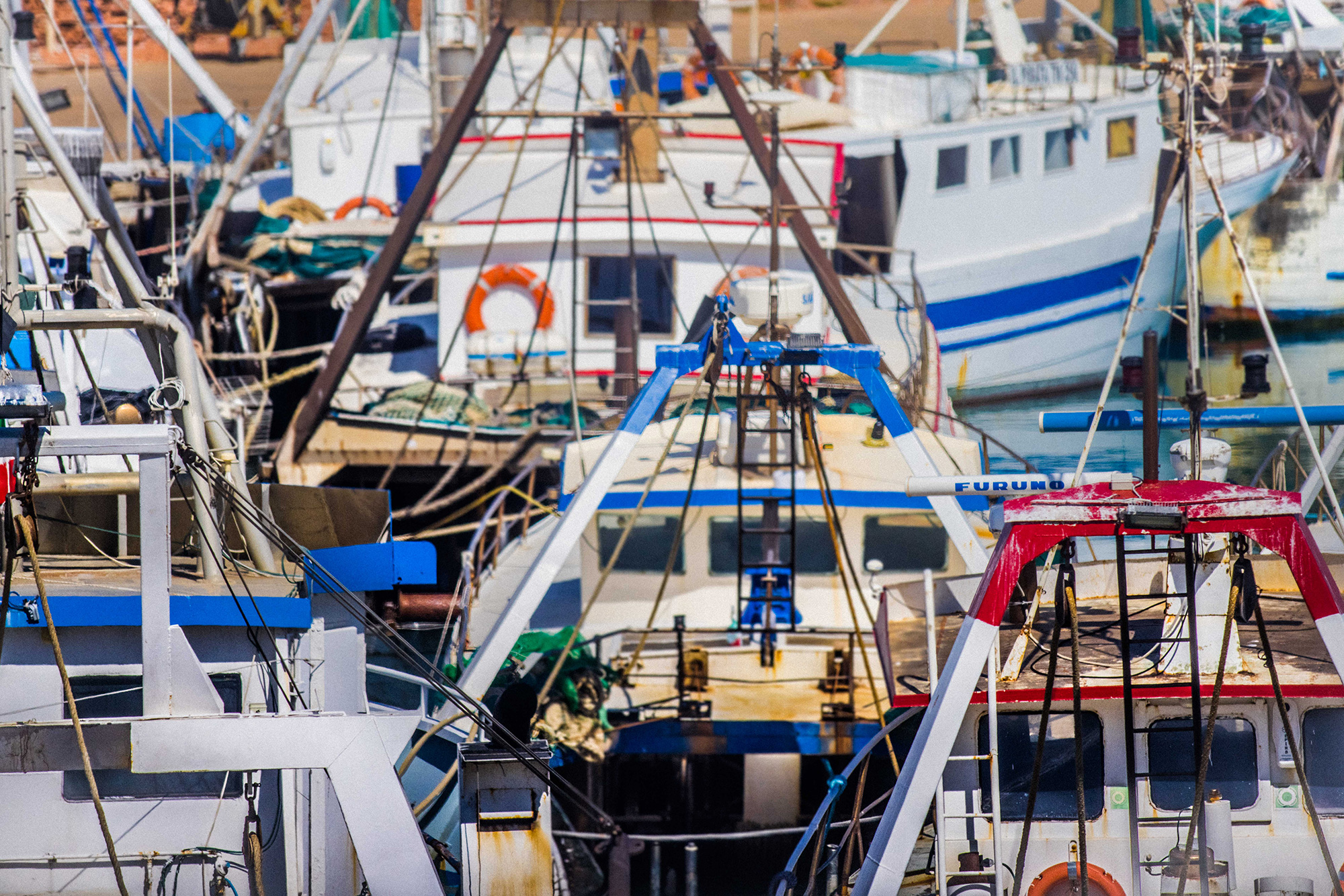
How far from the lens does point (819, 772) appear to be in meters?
10.8

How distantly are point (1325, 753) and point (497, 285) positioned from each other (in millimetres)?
10603

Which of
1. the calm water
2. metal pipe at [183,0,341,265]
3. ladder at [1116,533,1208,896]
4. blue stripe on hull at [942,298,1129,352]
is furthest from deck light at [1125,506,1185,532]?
blue stripe on hull at [942,298,1129,352]

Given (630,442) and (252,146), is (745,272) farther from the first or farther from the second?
(630,442)

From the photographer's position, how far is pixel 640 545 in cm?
1158

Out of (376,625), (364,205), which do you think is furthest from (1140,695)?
(364,205)

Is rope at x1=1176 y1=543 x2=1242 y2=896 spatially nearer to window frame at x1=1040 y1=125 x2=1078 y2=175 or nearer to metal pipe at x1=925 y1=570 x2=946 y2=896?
metal pipe at x1=925 y1=570 x2=946 y2=896

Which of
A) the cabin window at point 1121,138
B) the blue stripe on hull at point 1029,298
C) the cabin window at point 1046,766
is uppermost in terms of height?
the cabin window at point 1121,138

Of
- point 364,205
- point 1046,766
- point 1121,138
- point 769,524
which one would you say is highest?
point 1121,138

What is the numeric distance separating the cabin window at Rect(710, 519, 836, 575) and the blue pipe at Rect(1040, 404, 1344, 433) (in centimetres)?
267

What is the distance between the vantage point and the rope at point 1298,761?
671 centimetres

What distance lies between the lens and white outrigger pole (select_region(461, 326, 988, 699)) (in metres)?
9.46

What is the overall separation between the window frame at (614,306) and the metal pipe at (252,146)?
4.69 meters

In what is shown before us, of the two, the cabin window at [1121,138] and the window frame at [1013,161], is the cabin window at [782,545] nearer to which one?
the window frame at [1013,161]

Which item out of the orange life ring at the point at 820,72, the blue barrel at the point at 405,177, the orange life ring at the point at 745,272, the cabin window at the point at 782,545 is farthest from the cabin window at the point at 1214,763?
the blue barrel at the point at 405,177
